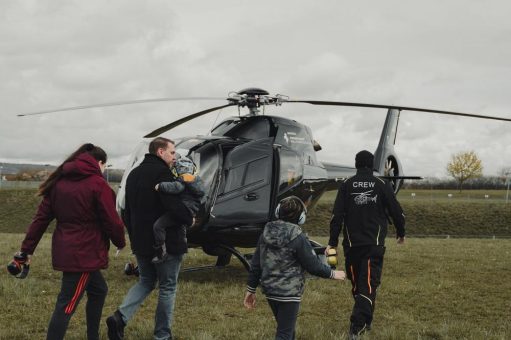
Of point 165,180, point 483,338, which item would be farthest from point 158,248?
point 483,338

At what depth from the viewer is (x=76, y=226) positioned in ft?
15.6

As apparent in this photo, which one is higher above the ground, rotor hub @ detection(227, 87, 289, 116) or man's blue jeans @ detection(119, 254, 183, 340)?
rotor hub @ detection(227, 87, 289, 116)

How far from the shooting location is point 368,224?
6.08 m

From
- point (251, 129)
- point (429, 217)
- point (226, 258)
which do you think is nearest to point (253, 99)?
point (251, 129)

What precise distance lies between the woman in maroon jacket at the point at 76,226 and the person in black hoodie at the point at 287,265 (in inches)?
55.7

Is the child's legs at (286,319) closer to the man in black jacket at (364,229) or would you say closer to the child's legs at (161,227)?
the child's legs at (161,227)

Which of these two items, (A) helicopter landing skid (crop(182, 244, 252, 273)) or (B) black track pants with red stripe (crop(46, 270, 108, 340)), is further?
(A) helicopter landing skid (crop(182, 244, 252, 273))

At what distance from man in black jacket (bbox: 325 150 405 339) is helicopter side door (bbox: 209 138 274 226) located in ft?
9.06

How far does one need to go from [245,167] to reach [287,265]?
4508 mm

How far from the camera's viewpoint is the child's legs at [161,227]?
521 cm

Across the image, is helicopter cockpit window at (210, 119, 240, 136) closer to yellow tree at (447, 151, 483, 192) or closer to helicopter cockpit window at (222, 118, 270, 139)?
helicopter cockpit window at (222, 118, 270, 139)

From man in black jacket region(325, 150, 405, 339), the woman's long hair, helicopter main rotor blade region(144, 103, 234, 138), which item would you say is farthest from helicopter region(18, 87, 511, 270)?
the woman's long hair

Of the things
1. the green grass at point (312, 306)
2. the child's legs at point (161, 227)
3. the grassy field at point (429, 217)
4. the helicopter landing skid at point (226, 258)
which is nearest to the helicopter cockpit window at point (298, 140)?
the helicopter landing skid at point (226, 258)

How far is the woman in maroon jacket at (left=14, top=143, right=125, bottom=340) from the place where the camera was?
468 centimetres
